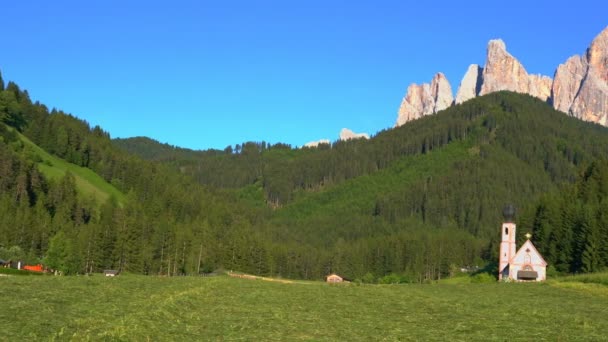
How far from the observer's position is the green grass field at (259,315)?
94.5 ft

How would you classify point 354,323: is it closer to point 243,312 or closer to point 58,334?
point 243,312

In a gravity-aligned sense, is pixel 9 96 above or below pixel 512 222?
above

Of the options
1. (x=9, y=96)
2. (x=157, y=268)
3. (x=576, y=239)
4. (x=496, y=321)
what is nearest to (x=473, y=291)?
(x=496, y=321)

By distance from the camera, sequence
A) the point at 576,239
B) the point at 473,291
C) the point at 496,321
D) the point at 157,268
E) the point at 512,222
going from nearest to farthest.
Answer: the point at 496,321 → the point at 473,291 → the point at 576,239 → the point at 512,222 → the point at 157,268

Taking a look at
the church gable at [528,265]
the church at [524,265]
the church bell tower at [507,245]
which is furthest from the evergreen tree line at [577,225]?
the church bell tower at [507,245]

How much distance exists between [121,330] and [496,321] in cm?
2136

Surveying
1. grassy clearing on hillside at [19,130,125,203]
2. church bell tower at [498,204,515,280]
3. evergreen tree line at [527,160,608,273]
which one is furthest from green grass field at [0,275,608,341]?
grassy clearing on hillside at [19,130,125,203]

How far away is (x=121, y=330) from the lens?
27047mm

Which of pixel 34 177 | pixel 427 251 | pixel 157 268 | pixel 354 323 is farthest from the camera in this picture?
pixel 427 251

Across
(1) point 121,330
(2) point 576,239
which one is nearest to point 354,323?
(1) point 121,330

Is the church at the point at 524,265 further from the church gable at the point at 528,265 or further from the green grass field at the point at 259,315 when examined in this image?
the green grass field at the point at 259,315

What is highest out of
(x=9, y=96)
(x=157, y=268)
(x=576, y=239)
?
(x=9, y=96)

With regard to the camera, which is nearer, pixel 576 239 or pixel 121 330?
pixel 121 330

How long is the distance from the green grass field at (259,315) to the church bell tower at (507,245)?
2754 inches
